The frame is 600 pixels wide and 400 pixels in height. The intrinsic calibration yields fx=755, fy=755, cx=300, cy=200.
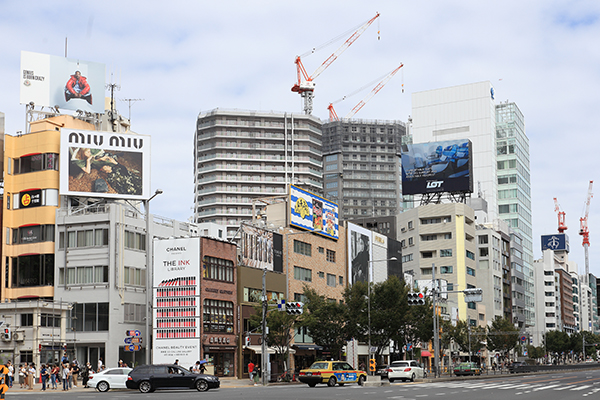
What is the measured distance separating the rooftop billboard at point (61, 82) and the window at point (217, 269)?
25.3 meters

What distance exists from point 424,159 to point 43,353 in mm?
88487

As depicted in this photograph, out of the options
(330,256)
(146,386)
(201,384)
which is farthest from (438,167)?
(146,386)

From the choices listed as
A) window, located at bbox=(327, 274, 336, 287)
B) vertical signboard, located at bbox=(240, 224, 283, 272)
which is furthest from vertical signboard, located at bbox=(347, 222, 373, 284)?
vertical signboard, located at bbox=(240, 224, 283, 272)

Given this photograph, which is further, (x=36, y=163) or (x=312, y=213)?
(x=312, y=213)

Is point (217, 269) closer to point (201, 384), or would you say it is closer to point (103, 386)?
point (103, 386)

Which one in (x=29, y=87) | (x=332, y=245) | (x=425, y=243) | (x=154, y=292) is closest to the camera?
(x=154, y=292)

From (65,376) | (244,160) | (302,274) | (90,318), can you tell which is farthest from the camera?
(244,160)

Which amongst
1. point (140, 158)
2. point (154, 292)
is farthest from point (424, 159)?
point (154, 292)

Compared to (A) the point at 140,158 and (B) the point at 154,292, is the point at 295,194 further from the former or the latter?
(B) the point at 154,292

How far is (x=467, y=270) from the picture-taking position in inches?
5851

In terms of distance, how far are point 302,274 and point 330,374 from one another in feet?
120

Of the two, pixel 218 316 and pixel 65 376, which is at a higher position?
pixel 218 316

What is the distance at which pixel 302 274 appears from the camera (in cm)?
9062

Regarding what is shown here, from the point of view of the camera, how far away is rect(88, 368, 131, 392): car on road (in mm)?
48094
